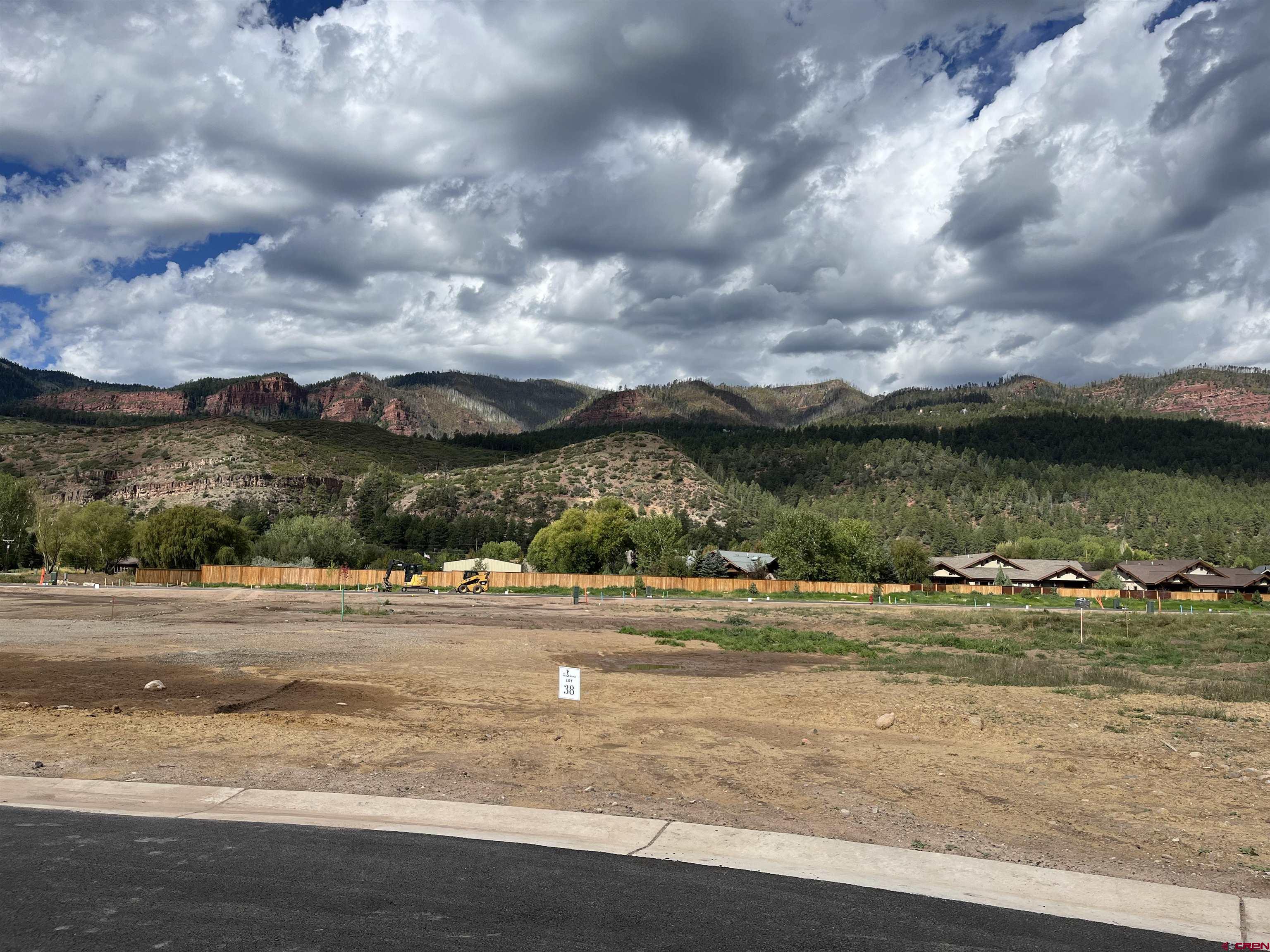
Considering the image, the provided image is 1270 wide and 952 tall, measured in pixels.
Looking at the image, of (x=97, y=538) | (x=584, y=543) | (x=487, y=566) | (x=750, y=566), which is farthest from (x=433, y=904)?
(x=97, y=538)

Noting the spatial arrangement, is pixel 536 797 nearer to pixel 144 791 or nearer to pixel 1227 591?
pixel 144 791

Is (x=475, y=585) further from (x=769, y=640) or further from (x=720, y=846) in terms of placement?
(x=720, y=846)

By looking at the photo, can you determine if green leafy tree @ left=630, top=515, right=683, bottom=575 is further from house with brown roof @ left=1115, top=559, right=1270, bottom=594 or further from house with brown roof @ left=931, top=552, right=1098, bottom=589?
house with brown roof @ left=1115, top=559, right=1270, bottom=594

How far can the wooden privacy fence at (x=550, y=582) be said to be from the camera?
3484 inches

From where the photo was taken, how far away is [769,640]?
36.2 metres

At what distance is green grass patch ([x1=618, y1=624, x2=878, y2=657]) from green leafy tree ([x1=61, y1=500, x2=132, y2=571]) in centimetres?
8412

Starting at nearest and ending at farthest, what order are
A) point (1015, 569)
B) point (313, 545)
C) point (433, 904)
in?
point (433, 904), point (313, 545), point (1015, 569)

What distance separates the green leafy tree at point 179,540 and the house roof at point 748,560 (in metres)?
63.1

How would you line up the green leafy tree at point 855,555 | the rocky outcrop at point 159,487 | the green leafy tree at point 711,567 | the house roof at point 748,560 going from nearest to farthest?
1. the green leafy tree at point 855,555
2. the house roof at point 748,560
3. the green leafy tree at point 711,567
4. the rocky outcrop at point 159,487

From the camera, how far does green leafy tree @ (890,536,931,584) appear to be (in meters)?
122

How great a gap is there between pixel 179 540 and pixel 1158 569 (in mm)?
121054

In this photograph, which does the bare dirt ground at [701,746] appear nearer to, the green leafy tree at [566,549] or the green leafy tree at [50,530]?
the green leafy tree at [566,549]

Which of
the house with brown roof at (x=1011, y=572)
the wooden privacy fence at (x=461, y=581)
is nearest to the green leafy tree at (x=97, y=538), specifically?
the wooden privacy fence at (x=461, y=581)

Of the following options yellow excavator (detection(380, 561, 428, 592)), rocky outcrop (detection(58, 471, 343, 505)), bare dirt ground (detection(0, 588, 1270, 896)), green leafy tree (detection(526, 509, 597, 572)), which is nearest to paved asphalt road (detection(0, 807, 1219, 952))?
bare dirt ground (detection(0, 588, 1270, 896))
